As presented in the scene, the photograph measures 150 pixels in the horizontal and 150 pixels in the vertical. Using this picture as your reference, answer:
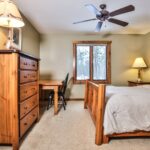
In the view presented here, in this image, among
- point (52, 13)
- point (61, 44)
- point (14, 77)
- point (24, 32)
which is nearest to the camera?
point (14, 77)

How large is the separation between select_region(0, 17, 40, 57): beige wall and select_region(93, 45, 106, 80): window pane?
1.97 metres

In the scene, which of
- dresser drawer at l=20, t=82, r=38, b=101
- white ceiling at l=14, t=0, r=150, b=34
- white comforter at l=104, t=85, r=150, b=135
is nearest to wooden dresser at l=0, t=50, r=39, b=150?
dresser drawer at l=20, t=82, r=38, b=101

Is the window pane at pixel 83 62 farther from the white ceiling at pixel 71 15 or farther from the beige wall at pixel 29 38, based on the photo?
the beige wall at pixel 29 38

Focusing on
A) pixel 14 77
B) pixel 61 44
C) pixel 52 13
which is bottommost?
pixel 14 77

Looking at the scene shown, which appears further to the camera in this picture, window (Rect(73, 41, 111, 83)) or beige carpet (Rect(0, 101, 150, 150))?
window (Rect(73, 41, 111, 83))

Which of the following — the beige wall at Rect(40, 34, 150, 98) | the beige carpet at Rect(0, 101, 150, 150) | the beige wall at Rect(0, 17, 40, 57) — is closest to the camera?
the beige carpet at Rect(0, 101, 150, 150)

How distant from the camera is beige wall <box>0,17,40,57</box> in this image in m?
2.83

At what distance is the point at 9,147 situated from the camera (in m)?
2.01

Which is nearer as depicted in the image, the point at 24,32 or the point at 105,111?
the point at 105,111

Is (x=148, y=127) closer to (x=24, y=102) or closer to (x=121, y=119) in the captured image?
(x=121, y=119)

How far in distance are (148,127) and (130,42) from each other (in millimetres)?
3836

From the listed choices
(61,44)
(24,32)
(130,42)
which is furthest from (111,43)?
(24,32)

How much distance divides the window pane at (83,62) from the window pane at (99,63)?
0.25 meters

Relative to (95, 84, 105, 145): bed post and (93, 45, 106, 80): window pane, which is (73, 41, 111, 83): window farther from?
(95, 84, 105, 145): bed post
